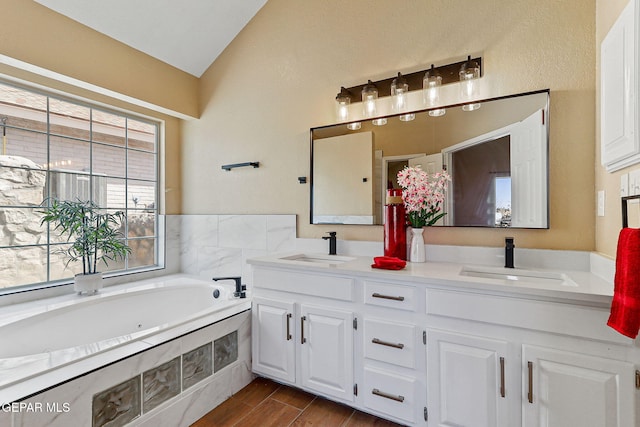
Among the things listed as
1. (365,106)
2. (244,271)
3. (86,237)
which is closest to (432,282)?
(365,106)

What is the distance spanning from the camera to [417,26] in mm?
2158

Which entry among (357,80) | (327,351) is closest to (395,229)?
(327,351)

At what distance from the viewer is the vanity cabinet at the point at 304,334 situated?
71.4 inches

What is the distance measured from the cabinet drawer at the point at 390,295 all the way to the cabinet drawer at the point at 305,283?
117mm

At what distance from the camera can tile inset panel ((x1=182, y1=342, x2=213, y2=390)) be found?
1.78 metres

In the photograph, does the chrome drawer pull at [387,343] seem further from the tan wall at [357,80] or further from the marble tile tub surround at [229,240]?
the marble tile tub surround at [229,240]

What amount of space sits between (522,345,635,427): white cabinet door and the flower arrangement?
91 centimetres

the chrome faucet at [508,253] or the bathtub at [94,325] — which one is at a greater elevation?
the chrome faucet at [508,253]

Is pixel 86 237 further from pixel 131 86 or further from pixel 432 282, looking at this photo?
pixel 432 282

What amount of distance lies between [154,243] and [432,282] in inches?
118

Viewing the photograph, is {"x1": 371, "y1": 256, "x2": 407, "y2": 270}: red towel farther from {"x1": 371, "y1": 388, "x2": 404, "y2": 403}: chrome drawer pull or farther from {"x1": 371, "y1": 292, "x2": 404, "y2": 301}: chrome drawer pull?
{"x1": 371, "y1": 388, "x2": 404, "y2": 403}: chrome drawer pull

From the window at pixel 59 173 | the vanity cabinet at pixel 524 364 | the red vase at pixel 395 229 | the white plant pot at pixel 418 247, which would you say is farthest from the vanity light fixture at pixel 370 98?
the window at pixel 59 173

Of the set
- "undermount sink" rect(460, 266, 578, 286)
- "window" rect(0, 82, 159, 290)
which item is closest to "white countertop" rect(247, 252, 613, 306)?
"undermount sink" rect(460, 266, 578, 286)

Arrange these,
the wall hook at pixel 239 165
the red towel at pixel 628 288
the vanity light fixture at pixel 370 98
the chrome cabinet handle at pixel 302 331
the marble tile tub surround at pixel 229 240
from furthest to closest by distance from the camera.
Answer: the wall hook at pixel 239 165 → the marble tile tub surround at pixel 229 240 → the vanity light fixture at pixel 370 98 → the chrome cabinet handle at pixel 302 331 → the red towel at pixel 628 288
